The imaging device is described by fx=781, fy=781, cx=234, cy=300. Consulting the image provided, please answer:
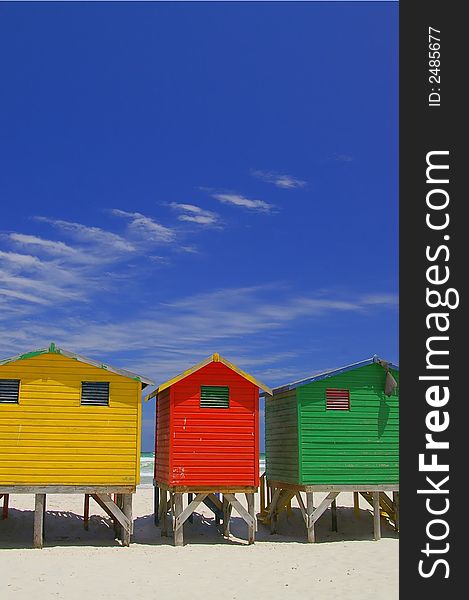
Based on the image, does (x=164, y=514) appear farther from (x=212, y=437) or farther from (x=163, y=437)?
(x=212, y=437)

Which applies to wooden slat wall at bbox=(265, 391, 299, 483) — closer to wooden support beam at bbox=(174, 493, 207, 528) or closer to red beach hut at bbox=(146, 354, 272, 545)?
red beach hut at bbox=(146, 354, 272, 545)

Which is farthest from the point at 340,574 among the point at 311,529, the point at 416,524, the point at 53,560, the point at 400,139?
the point at 400,139

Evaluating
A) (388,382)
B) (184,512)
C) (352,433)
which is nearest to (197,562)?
(184,512)

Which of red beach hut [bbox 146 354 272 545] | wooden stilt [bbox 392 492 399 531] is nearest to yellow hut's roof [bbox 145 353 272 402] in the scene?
red beach hut [bbox 146 354 272 545]

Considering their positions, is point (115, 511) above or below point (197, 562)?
above

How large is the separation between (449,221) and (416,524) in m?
4.00

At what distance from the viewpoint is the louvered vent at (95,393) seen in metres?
21.8

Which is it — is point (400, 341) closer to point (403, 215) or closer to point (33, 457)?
point (403, 215)

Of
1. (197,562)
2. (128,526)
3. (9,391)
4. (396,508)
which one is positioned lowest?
(197,562)

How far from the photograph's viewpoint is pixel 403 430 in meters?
10.3

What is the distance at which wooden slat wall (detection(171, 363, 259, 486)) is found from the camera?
22.4 meters

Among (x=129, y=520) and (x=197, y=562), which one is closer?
(x=197, y=562)

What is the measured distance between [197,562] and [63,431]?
17.2 feet

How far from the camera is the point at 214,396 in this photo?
2280 centimetres
